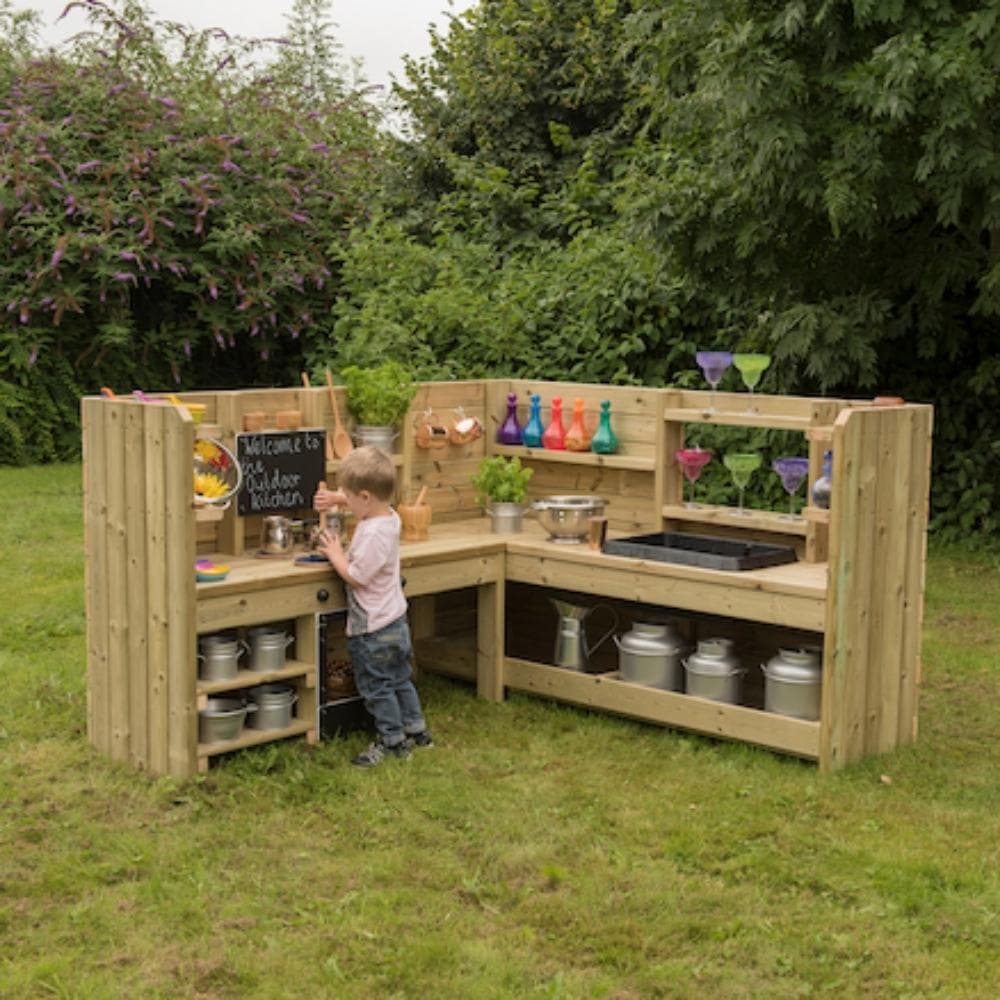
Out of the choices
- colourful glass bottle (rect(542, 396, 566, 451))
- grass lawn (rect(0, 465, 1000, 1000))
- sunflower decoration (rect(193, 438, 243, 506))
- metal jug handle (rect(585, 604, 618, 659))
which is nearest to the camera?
grass lawn (rect(0, 465, 1000, 1000))

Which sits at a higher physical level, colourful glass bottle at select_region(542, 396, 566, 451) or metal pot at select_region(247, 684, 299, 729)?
colourful glass bottle at select_region(542, 396, 566, 451)

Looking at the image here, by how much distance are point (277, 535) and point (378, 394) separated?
84 centimetres

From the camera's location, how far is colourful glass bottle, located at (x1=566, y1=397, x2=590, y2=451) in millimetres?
7547

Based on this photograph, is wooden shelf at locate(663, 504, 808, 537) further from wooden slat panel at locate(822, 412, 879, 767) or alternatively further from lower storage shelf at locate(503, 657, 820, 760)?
lower storage shelf at locate(503, 657, 820, 760)

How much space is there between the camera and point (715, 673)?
657cm

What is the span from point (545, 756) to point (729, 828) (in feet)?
3.44

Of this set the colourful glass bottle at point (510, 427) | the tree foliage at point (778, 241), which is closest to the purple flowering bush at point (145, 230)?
the tree foliage at point (778, 241)

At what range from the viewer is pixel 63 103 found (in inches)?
560

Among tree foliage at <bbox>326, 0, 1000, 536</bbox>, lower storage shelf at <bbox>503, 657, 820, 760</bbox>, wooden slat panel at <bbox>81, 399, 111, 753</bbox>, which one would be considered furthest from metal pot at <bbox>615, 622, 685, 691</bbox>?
tree foliage at <bbox>326, 0, 1000, 536</bbox>

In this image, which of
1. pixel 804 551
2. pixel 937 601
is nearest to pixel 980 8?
pixel 937 601

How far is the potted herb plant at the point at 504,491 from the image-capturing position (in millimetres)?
7363

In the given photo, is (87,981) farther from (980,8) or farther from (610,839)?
(980,8)

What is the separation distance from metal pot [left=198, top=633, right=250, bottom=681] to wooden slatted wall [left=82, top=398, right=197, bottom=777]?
183 mm

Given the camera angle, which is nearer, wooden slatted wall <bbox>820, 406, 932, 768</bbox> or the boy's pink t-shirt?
wooden slatted wall <bbox>820, 406, 932, 768</bbox>
